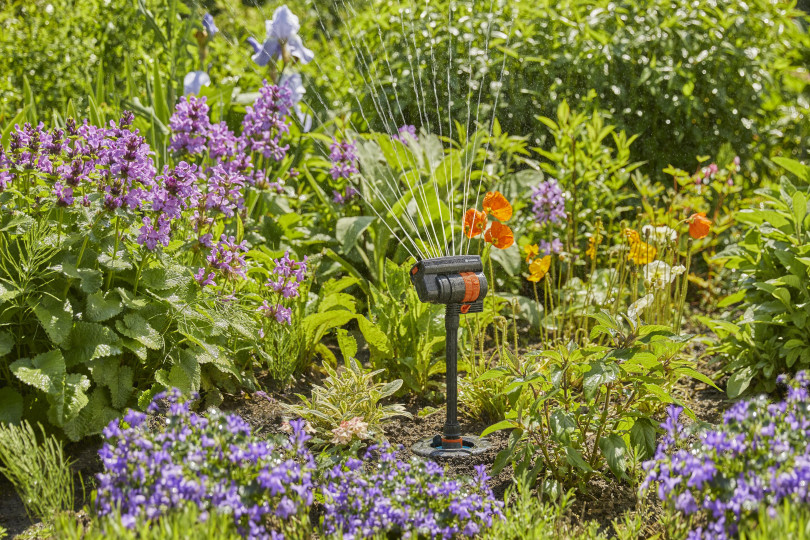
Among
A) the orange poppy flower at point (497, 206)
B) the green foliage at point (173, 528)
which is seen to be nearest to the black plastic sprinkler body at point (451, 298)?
the orange poppy flower at point (497, 206)

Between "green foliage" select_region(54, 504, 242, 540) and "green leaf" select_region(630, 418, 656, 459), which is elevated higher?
"green foliage" select_region(54, 504, 242, 540)

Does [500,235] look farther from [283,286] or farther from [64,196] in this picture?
[64,196]

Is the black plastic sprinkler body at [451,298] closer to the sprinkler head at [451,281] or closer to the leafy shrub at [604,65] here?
the sprinkler head at [451,281]

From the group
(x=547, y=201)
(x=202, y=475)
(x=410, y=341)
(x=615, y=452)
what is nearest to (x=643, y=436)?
(x=615, y=452)

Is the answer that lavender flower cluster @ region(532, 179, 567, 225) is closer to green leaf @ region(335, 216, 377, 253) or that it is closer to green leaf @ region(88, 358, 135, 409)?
green leaf @ region(335, 216, 377, 253)

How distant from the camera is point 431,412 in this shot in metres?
2.68

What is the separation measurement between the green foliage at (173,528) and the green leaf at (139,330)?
0.65 m

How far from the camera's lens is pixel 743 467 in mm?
1543

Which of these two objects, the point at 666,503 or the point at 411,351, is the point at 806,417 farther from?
the point at 411,351

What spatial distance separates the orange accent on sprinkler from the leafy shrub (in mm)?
2269

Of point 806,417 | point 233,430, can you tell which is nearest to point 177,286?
point 233,430

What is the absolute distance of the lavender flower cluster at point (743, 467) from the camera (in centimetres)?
147

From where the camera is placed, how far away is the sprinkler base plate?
227 cm

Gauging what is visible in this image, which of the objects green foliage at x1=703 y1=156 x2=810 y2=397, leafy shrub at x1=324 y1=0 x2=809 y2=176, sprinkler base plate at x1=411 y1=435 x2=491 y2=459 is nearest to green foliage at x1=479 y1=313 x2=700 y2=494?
sprinkler base plate at x1=411 y1=435 x2=491 y2=459
